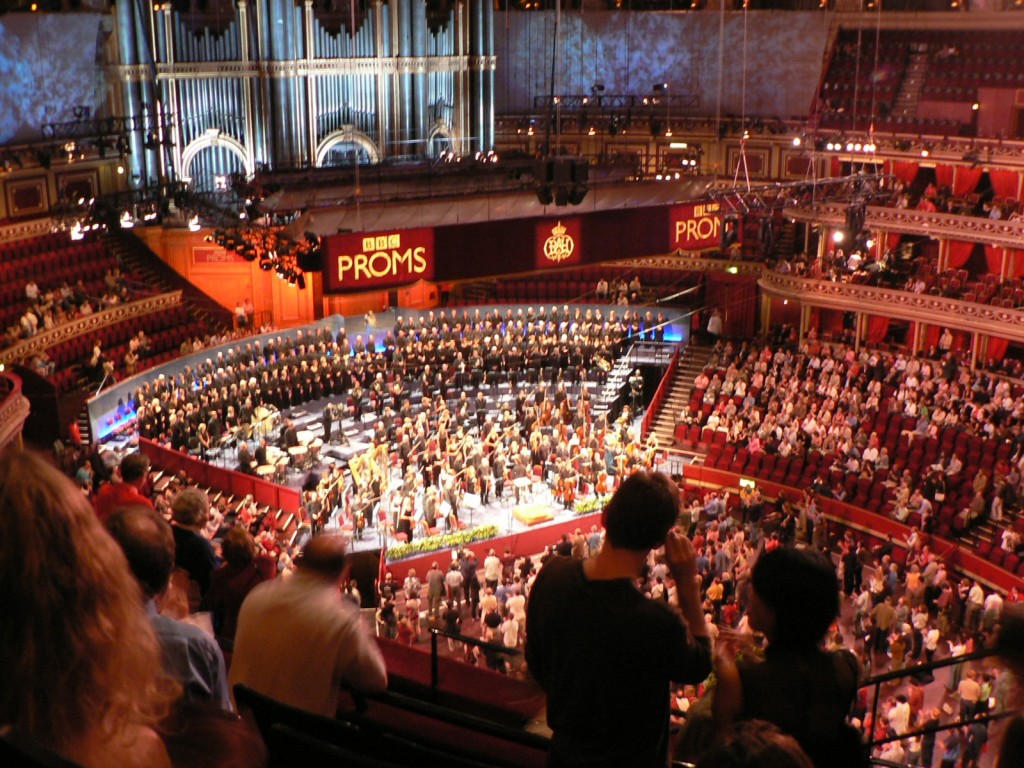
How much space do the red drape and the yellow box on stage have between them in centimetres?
1574

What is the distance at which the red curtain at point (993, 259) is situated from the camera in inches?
1187

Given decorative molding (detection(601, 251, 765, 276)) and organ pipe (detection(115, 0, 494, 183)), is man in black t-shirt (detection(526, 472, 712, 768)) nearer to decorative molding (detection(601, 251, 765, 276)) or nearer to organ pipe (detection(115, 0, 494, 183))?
organ pipe (detection(115, 0, 494, 183))

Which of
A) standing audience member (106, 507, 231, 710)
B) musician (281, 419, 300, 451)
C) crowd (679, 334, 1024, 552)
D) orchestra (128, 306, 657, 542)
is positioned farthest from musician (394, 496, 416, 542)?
standing audience member (106, 507, 231, 710)

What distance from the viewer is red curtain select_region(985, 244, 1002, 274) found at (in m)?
30.2

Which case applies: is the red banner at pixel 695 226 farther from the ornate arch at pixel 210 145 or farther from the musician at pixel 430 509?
the ornate arch at pixel 210 145

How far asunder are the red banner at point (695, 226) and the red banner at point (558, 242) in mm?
1898

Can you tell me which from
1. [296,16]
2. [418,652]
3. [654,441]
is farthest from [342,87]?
[418,652]

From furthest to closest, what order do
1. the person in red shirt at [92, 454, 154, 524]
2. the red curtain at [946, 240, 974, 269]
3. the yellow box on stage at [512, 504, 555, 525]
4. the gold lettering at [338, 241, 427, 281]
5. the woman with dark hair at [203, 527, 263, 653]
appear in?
the red curtain at [946, 240, 974, 269], the yellow box on stage at [512, 504, 555, 525], the gold lettering at [338, 241, 427, 281], the person in red shirt at [92, 454, 154, 524], the woman with dark hair at [203, 527, 263, 653]

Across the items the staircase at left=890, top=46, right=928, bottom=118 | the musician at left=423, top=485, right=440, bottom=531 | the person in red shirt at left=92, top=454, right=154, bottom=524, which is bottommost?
the musician at left=423, top=485, right=440, bottom=531

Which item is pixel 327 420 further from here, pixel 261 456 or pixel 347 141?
pixel 347 141

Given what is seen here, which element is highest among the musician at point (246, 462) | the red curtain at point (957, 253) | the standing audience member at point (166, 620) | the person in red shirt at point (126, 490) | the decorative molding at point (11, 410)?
the standing audience member at point (166, 620)

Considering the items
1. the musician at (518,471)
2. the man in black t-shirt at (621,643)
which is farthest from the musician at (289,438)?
the man in black t-shirt at (621,643)

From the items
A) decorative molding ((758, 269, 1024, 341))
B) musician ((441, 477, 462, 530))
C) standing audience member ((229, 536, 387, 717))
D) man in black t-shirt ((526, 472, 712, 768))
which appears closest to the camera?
man in black t-shirt ((526, 472, 712, 768))

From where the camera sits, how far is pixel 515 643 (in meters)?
15.1
